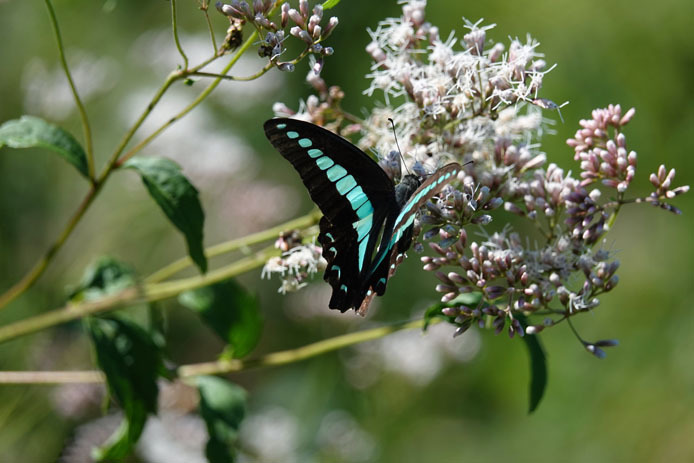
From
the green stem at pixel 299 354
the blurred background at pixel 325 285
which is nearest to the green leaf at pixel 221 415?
the green stem at pixel 299 354

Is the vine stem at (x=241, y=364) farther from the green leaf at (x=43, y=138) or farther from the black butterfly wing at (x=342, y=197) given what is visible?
the green leaf at (x=43, y=138)

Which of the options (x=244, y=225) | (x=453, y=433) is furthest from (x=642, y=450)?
(x=244, y=225)

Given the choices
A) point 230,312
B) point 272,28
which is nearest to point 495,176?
point 272,28

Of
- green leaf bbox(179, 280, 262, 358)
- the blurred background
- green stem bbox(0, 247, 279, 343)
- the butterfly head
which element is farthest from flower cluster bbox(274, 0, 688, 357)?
the blurred background

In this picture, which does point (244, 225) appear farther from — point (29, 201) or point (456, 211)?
point (456, 211)

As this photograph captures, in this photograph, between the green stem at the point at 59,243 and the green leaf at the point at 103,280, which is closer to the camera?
the green stem at the point at 59,243

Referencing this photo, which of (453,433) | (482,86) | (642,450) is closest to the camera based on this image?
(482,86)
